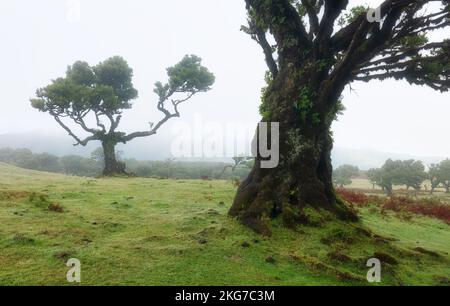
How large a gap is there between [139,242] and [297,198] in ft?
17.9

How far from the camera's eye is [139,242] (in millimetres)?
9344

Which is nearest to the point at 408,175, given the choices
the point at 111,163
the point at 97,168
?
the point at 111,163

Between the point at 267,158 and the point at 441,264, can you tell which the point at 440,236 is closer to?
the point at 441,264

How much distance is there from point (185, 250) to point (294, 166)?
5133 millimetres

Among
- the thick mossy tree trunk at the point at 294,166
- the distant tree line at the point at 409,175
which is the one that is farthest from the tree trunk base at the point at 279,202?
the distant tree line at the point at 409,175

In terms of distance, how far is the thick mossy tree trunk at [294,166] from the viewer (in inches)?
458

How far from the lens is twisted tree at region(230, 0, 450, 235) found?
11.6 metres

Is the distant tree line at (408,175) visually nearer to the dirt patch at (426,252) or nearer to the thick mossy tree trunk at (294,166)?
the thick mossy tree trunk at (294,166)

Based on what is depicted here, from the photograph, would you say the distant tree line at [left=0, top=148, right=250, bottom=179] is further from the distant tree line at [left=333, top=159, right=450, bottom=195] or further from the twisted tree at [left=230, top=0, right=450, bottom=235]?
the twisted tree at [left=230, top=0, right=450, bottom=235]

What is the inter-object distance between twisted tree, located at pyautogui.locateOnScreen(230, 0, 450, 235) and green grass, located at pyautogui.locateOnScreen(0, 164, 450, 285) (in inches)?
36.3

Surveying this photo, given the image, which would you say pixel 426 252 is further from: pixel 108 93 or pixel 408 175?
pixel 408 175
